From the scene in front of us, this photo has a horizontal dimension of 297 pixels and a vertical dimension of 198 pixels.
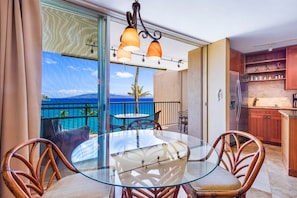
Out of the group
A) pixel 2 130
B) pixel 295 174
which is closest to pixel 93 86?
pixel 2 130

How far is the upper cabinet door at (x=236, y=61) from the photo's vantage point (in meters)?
4.15

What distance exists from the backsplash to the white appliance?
0.68 metres

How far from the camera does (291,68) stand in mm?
4023

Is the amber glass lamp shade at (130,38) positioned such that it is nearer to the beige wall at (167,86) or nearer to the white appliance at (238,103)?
the white appliance at (238,103)

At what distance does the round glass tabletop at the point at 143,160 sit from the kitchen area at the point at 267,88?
2783mm

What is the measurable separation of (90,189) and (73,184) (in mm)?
153

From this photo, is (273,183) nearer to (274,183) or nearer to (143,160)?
(274,183)

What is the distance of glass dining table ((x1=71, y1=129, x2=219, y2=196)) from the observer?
127 centimetres

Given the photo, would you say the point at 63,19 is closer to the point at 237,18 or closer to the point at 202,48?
the point at 237,18

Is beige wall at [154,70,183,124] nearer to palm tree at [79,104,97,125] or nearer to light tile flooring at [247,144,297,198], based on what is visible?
light tile flooring at [247,144,297,198]

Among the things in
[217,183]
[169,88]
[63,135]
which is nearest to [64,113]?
[63,135]

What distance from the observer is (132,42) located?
1458 millimetres

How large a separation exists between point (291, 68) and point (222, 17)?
2.64 metres

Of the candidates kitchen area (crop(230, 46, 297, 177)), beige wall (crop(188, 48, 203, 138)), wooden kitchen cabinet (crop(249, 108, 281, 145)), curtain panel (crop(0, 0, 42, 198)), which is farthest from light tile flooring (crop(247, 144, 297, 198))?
curtain panel (crop(0, 0, 42, 198))
